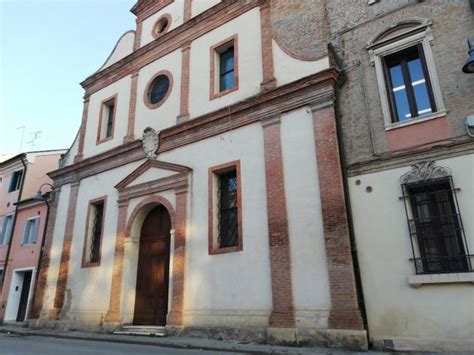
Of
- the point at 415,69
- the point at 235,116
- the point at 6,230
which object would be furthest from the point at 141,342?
the point at 6,230

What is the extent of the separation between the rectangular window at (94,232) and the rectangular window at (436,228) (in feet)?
33.9

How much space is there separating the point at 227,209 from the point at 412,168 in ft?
16.5

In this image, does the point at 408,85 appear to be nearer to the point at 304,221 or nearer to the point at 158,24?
the point at 304,221

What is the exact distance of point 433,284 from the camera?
23.8ft

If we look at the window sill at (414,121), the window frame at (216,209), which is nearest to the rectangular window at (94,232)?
the window frame at (216,209)

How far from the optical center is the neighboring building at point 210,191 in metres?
8.80

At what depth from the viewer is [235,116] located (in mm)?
11133

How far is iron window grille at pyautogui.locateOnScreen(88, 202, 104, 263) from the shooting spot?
541 inches

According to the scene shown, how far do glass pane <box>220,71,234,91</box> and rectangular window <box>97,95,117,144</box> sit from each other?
5.35 metres

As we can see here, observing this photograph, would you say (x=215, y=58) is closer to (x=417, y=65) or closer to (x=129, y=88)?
(x=129, y=88)

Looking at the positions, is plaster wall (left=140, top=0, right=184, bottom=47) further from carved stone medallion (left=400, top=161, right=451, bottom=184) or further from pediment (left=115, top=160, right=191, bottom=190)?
carved stone medallion (left=400, top=161, right=451, bottom=184)

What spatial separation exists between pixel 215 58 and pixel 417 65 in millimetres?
6474

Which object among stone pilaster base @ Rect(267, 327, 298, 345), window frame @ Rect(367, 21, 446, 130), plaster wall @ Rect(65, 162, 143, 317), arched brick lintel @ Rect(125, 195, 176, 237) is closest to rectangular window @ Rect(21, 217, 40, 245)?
plaster wall @ Rect(65, 162, 143, 317)

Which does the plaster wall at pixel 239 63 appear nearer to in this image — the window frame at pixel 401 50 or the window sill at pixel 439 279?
the window frame at pixel 401 50
